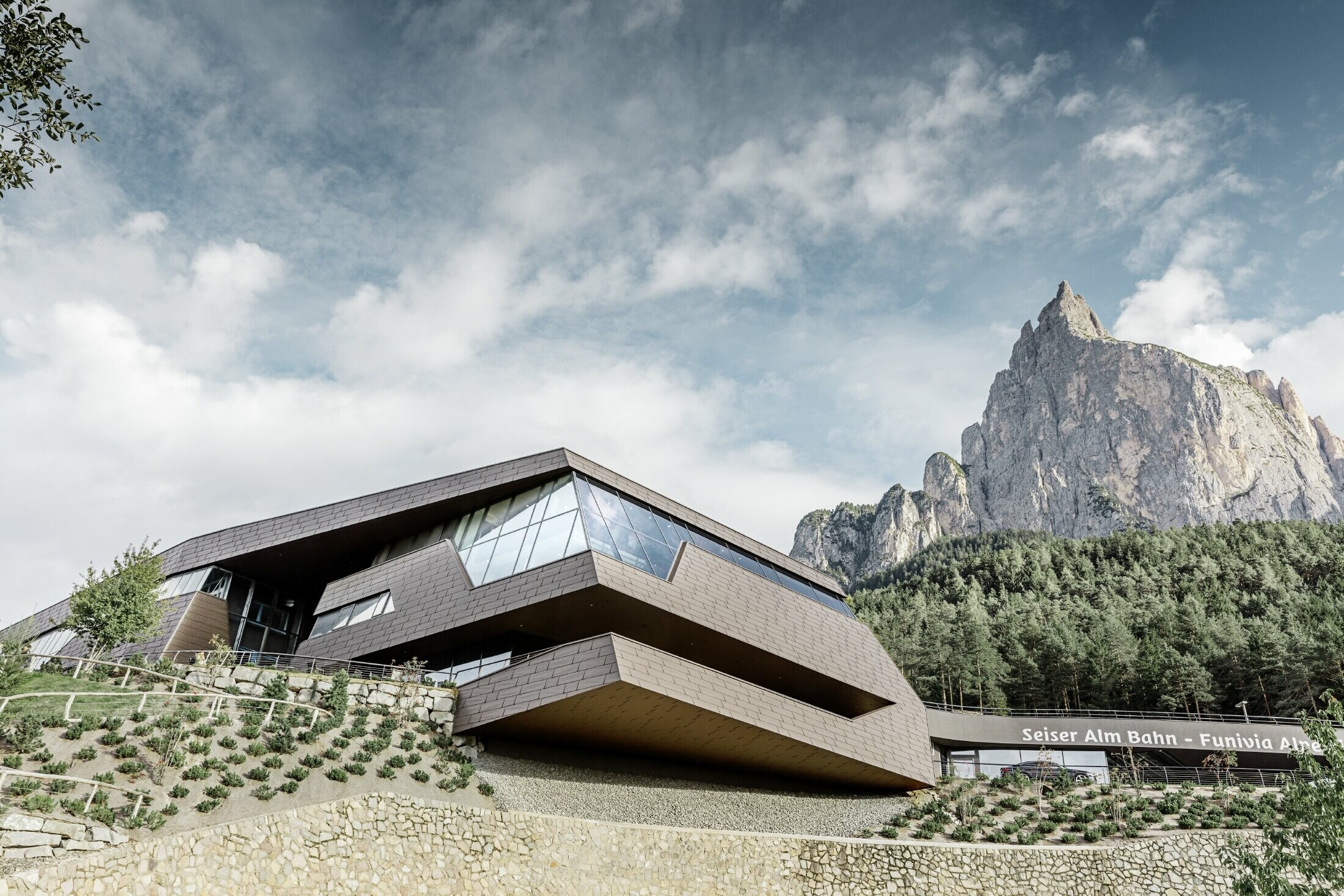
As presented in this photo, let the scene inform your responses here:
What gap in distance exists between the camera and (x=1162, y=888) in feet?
65.2

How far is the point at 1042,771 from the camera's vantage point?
99.8ft

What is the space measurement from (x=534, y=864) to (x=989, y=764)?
2127cm

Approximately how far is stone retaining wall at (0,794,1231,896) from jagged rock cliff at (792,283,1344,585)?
126478mm

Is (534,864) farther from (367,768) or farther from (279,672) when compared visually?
(279,672)

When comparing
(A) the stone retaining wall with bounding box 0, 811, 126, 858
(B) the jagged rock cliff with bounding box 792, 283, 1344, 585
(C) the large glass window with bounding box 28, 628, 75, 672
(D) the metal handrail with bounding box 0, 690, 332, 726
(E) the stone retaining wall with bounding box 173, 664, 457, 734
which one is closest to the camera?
(A) the stone retaining wall with bounding box 0, 811, 126, 858

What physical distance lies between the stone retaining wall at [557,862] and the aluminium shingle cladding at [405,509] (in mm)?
10632

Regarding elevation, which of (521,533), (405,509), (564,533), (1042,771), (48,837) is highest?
(405,509)

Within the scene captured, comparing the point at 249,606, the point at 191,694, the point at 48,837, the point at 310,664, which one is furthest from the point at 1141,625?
the point at 48,837

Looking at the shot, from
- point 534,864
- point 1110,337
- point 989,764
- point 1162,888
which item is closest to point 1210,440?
point 1110,337

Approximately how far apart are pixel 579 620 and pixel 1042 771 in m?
19.5

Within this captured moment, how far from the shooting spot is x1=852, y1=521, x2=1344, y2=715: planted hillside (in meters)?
38.2

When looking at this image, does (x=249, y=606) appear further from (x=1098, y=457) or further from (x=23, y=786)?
(x=1098, y=457)

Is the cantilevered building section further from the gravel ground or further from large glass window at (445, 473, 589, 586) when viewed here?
the gravel ground

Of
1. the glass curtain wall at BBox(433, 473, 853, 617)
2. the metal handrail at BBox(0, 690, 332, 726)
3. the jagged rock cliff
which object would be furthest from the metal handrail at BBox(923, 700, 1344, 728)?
the jagged rock cliff
